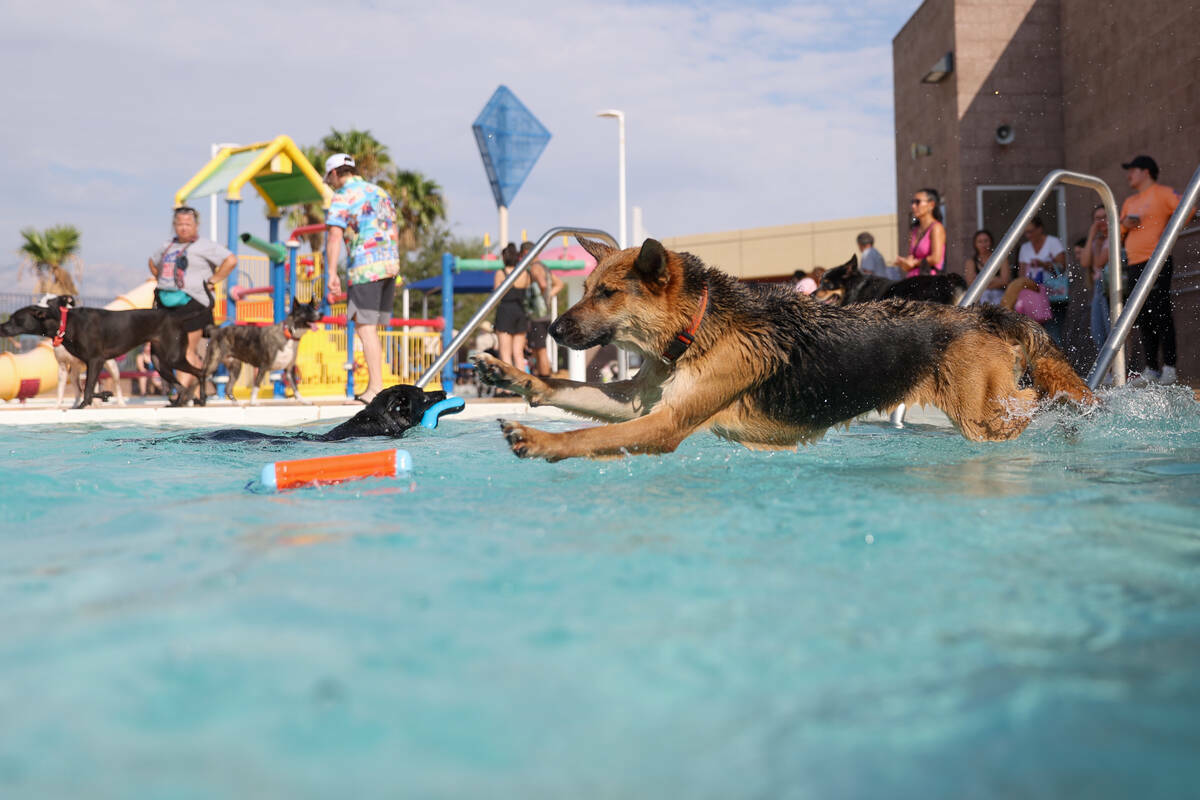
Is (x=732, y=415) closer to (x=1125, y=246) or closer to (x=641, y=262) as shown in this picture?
(x=641, y=262)

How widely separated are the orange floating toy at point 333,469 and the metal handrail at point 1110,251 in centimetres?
388

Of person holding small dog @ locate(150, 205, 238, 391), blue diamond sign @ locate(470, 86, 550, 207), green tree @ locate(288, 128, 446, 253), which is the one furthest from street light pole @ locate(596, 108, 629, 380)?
green tree @ locate(288, 128, 446, 253)

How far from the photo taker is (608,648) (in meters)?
1.69

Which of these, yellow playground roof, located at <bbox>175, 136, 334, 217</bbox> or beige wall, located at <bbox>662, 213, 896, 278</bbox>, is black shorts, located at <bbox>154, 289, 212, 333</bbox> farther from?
beige wall, located at <bbox>662, 213, 896, 278</bbox>

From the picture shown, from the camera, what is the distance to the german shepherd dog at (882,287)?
7281mm

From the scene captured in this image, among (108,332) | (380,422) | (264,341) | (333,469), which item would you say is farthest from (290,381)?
(333,469)

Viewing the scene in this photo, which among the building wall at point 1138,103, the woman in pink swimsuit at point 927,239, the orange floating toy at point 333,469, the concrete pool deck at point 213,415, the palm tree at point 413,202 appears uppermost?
the palm tree at point 413,202

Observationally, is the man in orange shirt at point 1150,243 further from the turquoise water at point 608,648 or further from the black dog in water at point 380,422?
the black dog in water at point 380,422

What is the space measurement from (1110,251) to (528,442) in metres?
5.16

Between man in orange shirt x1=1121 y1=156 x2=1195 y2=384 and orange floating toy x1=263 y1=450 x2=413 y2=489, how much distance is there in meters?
7.23

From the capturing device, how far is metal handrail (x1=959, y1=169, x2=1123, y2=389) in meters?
5.89

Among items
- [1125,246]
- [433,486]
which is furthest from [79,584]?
[1125,246]

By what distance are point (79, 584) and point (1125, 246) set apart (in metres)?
9.36

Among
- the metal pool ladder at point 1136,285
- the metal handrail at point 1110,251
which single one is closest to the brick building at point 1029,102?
the metal handrail at point 1110,251
